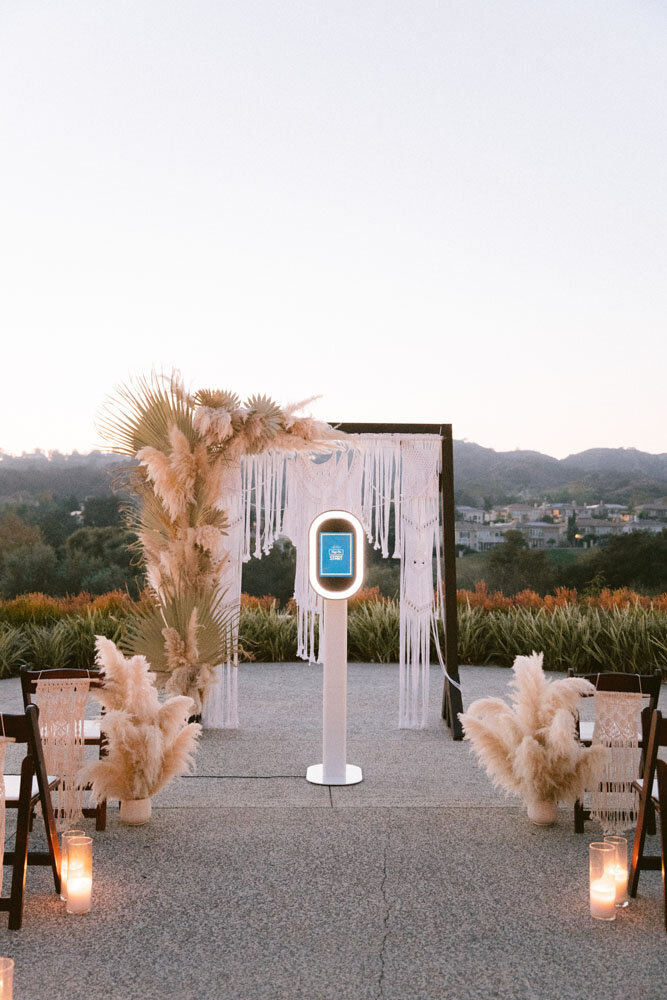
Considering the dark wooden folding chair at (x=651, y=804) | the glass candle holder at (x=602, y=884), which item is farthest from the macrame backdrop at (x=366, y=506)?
the glass candle holder at (x=602, y=884)

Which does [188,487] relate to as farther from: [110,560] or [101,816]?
[110,560]

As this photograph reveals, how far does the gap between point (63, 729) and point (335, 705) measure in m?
1.71

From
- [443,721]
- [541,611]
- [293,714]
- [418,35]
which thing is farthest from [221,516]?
[418,35]

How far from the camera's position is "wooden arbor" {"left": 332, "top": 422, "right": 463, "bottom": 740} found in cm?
591

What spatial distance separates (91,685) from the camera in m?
3.95

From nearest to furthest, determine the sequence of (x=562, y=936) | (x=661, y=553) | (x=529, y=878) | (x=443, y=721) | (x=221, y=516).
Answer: (x=562, y=936)
(x=529, y=878)
(x=221, y=516)
(x=443, y=721)
(x=661, y=553)

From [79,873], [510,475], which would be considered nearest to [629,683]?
[79,873]

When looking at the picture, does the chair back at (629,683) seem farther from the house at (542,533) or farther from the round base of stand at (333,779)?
the house at (542,533)

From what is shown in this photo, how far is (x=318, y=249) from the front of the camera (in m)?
11.6

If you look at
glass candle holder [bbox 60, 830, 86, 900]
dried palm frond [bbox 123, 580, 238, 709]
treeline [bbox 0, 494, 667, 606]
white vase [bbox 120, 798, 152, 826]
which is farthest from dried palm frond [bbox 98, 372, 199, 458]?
treeline [bbox 0, 494, 667, 606]

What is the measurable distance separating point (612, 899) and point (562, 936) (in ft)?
0.79

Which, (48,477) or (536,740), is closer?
(536,740)

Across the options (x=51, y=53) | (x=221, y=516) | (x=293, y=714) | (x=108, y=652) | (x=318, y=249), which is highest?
(x=51, y=53)

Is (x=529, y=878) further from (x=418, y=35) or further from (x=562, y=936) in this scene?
(x=418, y=35)
